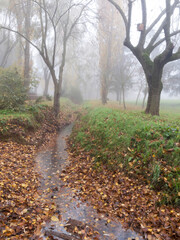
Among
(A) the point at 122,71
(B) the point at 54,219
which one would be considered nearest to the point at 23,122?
(B) the point at 54,219

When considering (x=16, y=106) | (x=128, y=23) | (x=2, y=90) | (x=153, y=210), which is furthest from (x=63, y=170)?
(x=128, y=23)

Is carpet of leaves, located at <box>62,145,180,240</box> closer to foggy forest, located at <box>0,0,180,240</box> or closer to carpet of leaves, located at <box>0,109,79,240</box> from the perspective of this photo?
foggy forest, located at <box>0,0,180,240</box>

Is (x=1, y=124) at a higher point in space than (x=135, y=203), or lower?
higher

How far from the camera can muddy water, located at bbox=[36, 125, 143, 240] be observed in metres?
3.86

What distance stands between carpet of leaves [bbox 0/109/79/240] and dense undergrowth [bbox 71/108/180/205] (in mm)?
2407

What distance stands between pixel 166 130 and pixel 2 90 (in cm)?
891

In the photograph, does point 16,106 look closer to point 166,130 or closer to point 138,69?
point 166,130

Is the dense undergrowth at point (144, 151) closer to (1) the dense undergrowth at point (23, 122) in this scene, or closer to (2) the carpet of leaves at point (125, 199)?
(2) the carpet of leaves at point (125, 199)

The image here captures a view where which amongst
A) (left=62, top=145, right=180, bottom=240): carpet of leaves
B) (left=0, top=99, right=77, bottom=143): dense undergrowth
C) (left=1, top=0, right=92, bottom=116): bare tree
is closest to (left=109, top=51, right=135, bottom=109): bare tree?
(left=1, top=0, right=92, bottom=116): bare tree

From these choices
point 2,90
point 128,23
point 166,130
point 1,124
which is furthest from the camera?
point 2,90

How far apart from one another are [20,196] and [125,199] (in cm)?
268

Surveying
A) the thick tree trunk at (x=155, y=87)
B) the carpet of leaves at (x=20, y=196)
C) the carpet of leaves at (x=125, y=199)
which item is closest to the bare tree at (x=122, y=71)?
the thick tree trunk at (x=155, y=87)

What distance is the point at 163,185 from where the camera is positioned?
477cm

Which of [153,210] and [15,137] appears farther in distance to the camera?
[15,137]
